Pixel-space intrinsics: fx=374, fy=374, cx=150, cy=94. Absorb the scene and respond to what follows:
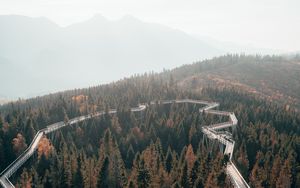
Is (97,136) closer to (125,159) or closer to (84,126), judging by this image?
(84,126)

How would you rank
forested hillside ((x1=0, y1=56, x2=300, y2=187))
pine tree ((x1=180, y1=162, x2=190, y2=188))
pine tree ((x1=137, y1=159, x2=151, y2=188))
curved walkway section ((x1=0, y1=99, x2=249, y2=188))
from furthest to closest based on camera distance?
forested hillside ((x1=0, y1=56, x2=300, y2=187)), curved walkway section ((x1=0, y1=99, x2=249, y2=188)), pine tree ((x1=137, y1=159, x2=151, y2=188)), pine tree ((x1=180, y1=162, x2=190, y2=188))

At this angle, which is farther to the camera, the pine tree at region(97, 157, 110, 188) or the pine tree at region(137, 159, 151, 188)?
the pine tree at region(97, 157, 110, 188)

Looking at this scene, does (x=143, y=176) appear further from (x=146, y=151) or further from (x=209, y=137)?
(x=209, y=137)

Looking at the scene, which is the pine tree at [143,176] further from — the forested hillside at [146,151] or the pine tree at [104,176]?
the pine tree at [104,176]

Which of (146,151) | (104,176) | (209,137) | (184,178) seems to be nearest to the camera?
(184,178)

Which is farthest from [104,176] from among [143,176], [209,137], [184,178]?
[209,137]

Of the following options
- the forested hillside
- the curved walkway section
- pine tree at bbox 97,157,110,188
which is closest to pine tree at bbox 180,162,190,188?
the forested hillside

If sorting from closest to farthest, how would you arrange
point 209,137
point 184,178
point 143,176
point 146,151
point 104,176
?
1. point 184,178
2. point 143,176
3. point 104,176
4. point 146,151
5. point 209,137

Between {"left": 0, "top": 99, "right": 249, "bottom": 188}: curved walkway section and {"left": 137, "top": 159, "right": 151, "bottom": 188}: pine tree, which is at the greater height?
{"left": 137, "top": 159, "right": 151, "bottom": 188}: pine tree

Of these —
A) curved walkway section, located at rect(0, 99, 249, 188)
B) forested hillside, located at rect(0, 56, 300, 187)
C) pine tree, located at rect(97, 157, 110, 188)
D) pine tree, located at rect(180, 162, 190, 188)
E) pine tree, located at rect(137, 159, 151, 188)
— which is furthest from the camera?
pine tree, located at rect(97, 157, 110, 188)

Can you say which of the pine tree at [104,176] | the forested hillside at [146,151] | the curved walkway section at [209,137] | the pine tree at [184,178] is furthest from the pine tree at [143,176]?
the curved walkway section at [209,137]

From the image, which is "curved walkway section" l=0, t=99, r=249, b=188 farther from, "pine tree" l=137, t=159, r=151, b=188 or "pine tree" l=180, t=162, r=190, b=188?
"pine tree" l=137, t=159, r=151, b=188
